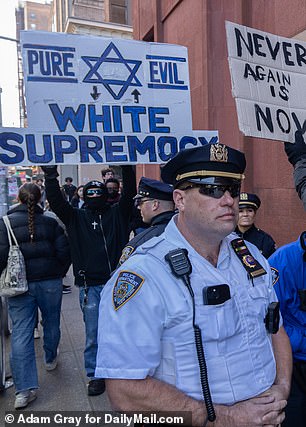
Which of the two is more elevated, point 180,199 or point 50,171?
point 50,171

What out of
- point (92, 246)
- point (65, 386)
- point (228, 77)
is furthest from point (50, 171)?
point (228, 77)

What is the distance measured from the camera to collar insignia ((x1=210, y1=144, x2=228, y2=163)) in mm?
1719

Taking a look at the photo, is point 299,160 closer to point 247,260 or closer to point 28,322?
point 247,260

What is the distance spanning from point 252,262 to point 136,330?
683mm

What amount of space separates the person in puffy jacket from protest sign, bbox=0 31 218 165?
2.44ft

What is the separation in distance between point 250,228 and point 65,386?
2.42m

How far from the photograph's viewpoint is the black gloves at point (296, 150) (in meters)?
2.39

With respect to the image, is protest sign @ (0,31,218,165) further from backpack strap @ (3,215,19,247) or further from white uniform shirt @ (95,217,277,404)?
white uniform shirt @ (95,217,277,404)

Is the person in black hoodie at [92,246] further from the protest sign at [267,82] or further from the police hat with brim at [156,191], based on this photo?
the protest sign at [267,82]

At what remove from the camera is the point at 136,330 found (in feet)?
4.65

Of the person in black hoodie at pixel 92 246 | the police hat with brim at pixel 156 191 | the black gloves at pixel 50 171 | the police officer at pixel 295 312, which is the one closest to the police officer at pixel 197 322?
the police officer at pixel 295 312

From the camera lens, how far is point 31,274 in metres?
3.52

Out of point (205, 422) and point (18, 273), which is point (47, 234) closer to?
point (18, 273)

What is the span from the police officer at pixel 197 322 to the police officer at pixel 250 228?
201 cm
